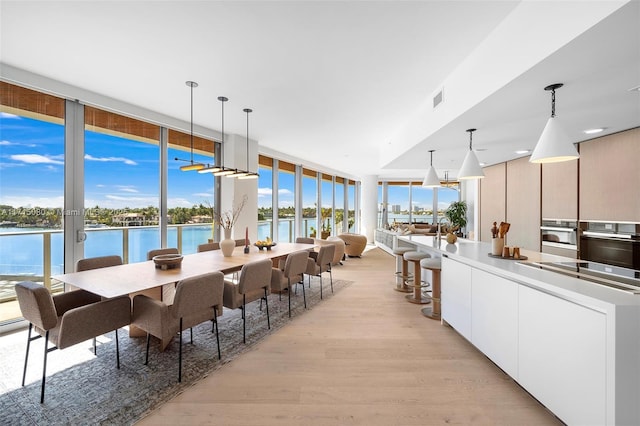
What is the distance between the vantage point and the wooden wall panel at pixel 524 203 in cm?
454

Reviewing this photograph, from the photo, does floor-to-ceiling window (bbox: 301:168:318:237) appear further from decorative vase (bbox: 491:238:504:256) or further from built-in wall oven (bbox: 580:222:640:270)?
built-in wall oven (bbox: 580:222:640:270)

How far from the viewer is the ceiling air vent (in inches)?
121

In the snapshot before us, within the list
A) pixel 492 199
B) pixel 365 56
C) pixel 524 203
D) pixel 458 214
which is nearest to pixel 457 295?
pixel 365 56

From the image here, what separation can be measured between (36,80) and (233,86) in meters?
2.11

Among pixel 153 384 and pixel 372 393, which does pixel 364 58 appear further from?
pixel 153 384

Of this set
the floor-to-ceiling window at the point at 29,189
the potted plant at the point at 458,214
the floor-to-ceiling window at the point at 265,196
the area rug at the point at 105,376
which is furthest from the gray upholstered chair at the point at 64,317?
the potted plant at the point at 458,214

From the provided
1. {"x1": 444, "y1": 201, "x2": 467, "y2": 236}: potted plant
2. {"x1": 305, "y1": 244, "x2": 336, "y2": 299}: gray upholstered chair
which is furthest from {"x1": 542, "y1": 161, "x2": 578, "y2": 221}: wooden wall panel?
{"x1": 444, "y1": 201, "x2": 467, "y2": 236}: potted plant

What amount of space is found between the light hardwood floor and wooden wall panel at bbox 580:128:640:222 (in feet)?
7.92

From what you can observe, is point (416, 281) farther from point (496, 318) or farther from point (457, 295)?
point (496, 318)

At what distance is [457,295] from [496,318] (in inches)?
25.6

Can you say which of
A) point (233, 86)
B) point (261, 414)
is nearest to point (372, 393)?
point (261, 414)

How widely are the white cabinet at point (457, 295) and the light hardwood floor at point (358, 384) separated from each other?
0.19 meters

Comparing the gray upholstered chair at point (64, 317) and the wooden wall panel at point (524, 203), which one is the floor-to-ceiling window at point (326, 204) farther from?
the gray upholstered chair at point (64, 317)

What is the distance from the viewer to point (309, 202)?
29.7ft
